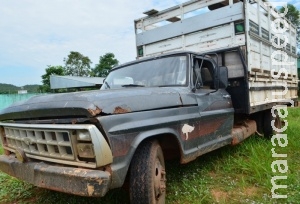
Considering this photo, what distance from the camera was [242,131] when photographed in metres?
4.76

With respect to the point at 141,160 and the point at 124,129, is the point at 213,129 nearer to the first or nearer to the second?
the point at 141,160

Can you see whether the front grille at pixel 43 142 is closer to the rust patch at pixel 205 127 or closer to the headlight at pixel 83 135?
the headlight at pixel 83 135

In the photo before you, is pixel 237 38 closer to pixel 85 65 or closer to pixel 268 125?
pixel 268 125

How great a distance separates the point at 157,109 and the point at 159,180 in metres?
0.71

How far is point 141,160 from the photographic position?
2533 millimetres

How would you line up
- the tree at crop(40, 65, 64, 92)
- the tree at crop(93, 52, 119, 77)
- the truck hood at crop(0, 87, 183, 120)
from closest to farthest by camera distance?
the truck hood at crop(0, 87, 183, 120), the tree at crop(40, 65, 64, 92), the tree at crop(93, 52, 119, 77)

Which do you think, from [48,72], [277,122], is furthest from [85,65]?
[277,122]

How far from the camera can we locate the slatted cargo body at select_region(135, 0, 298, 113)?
15.0ft

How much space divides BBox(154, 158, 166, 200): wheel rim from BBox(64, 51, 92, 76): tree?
31.7 m

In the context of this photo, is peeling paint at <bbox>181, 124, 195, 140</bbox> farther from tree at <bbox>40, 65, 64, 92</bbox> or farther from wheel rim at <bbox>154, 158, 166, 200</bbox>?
tree at <bbox>40, 65, 64, 92</bbox>

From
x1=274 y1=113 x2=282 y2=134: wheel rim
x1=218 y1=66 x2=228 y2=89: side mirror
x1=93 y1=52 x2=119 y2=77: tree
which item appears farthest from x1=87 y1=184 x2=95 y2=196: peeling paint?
x1=93 y1=52 x2=119 y2=77: tree

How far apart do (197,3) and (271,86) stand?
89.7 inches

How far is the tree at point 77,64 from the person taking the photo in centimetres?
3284

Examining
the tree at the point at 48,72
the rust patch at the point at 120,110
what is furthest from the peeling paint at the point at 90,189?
the tree at the point at 48,72
